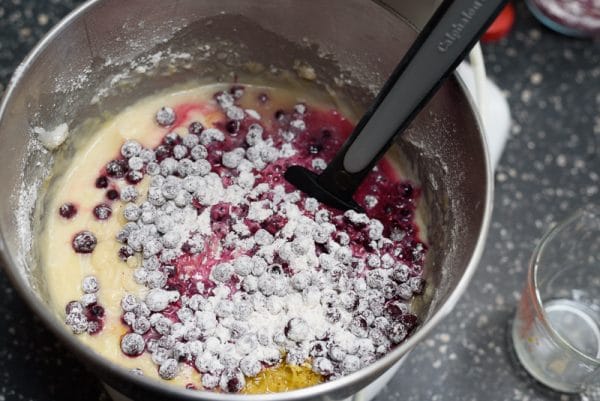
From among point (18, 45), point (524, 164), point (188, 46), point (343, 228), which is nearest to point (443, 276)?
point (343, 228)

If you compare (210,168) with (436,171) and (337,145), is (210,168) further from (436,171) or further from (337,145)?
(436,171)

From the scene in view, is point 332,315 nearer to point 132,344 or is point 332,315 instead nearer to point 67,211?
point 132,344

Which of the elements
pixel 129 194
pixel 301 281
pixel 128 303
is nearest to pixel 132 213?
pixel 129 194

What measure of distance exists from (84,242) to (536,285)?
626 millimetres

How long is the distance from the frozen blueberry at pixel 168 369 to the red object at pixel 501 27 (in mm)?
797

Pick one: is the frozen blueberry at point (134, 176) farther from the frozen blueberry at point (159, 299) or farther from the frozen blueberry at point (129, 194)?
the frozen blueberry at point (159, 299)

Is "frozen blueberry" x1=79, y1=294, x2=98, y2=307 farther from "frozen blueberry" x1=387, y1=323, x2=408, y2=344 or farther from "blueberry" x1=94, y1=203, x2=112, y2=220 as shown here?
"frozen blueberry" x1=387, y1=323, x2=408, y2=344

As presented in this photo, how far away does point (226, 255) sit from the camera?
41.1 inches

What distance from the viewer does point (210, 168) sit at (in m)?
1.11

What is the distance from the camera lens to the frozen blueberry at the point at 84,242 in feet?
3.46

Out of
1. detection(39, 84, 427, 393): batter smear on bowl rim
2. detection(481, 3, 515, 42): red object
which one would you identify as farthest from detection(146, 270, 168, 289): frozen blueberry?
detection(481, 3, 515, 42): red object

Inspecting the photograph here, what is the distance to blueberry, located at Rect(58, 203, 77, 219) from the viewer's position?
3.59ft

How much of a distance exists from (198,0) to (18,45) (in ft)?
1.35

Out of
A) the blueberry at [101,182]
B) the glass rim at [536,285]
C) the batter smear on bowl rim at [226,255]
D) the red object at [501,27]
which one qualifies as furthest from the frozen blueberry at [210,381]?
the red object at [501,27]
